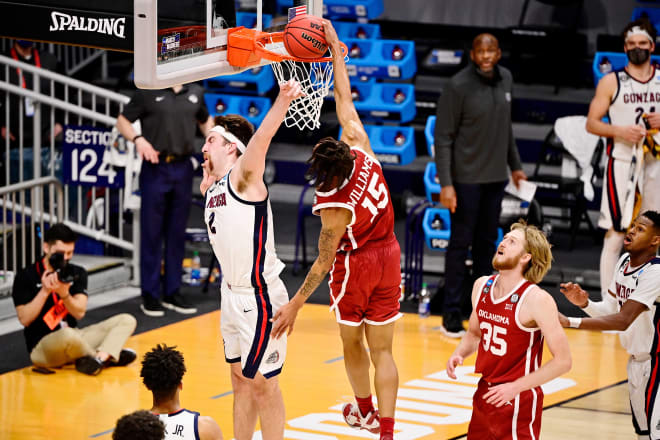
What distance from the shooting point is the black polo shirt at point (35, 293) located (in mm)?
7836

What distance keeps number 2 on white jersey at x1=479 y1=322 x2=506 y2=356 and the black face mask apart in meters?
4.21

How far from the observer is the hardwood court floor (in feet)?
22.8

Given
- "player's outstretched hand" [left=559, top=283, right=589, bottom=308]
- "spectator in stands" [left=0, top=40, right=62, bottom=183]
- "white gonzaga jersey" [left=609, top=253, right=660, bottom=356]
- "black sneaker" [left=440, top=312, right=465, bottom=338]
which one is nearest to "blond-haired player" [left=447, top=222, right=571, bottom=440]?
"player's outstretched hand" [left=559, top=283, right=589, bottom=308]

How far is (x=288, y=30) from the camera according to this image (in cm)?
645

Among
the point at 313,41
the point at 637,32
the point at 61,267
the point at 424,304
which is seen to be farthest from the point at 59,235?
the point at 637,32

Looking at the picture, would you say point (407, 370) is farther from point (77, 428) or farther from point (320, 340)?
point (77, 428)

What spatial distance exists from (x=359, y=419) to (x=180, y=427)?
5.84 ft

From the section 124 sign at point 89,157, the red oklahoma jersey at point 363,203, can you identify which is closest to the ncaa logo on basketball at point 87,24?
the red oklahoma jersey at point 363,203

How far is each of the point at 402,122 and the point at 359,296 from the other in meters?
6.37

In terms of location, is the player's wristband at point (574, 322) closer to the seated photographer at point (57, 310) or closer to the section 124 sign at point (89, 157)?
the seated photographer at point (57, 310)

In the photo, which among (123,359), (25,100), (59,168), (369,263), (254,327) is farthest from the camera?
(25,100)

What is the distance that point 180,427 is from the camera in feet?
16.8

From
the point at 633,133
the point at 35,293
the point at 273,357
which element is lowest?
the point at 35,293

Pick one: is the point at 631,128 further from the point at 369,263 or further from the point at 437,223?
the point at 369,263
